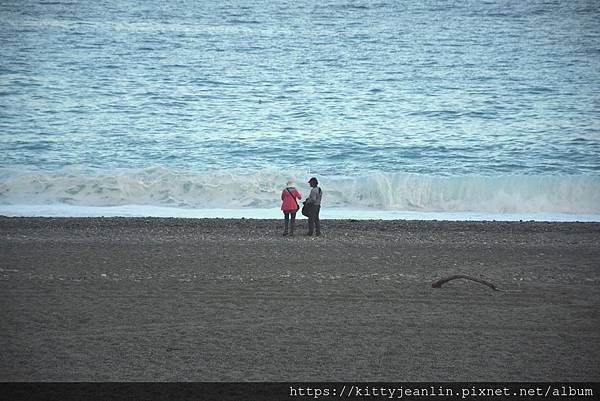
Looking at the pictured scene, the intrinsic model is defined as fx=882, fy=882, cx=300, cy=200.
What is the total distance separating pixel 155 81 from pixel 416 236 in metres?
31.1

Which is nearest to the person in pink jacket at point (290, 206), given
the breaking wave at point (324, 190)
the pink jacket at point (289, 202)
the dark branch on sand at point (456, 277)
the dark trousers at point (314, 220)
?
the pink jacket at point (289, 202)

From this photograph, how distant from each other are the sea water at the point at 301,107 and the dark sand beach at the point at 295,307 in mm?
5729

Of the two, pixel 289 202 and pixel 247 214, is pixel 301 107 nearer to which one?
pixel 247 214

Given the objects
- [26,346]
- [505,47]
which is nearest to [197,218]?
[26,346]

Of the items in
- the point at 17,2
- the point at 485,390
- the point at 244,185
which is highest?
the point at 17,2

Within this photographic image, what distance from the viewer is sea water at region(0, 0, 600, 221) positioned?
23688 millimetres

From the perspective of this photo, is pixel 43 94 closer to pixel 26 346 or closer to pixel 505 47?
pixel 505 47

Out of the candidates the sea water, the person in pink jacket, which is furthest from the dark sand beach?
the sea water

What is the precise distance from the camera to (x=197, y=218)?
19.1 metres

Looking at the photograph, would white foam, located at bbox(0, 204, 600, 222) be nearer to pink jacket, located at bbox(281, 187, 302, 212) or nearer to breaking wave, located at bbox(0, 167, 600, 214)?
breaking wave, located at bbox(0, 167, 600, 214)

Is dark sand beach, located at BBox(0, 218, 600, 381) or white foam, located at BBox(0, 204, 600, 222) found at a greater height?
white foam, located at BBox(0, 204, 600, 222)

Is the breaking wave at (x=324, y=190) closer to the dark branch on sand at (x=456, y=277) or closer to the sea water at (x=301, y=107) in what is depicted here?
the sea water at (x=301, y=107)

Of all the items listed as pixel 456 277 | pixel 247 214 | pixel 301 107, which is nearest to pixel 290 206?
pixel 247 214

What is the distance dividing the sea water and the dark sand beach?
18.8ft
